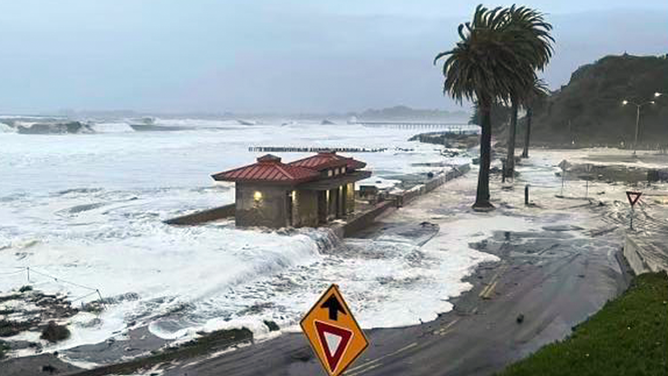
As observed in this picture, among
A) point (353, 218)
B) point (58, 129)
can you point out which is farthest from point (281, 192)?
point (58, 129)

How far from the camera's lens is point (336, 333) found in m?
7.46

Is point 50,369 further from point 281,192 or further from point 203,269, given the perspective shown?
point 281,192

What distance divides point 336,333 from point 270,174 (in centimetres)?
2194

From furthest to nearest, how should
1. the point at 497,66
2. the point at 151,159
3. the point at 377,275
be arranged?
1. the point at 151,159
2. the point at 497,66
3. the point at 377,275

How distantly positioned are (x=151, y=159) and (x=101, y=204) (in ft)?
135

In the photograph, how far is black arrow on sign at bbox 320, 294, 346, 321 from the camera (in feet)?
24.3

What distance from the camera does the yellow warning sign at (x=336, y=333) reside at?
738 centimetres

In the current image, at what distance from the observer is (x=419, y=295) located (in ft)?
66.0

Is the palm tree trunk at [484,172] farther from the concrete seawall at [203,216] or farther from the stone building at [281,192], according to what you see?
the concrete seawall at [203,216]

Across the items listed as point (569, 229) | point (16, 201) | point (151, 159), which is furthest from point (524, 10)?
point (151, 159)

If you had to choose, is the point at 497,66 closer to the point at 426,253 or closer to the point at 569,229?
the point at 569,229

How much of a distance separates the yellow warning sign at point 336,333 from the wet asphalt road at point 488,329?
20.2 feet

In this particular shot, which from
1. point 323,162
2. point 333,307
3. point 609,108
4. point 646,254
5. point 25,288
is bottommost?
point 25,288

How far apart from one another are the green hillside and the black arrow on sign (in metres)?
133
